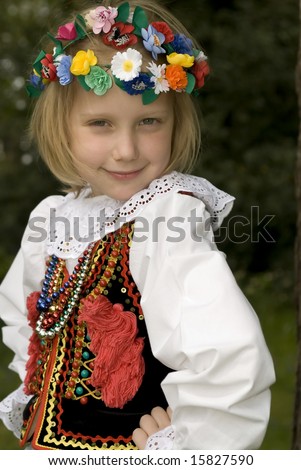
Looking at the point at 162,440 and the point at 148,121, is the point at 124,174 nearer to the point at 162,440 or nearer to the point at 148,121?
the point at 148,121

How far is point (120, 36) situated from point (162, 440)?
1081 mm

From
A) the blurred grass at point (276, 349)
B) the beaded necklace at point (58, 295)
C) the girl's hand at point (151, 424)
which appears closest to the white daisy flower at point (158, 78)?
the beaded necklace at point (58, 295)

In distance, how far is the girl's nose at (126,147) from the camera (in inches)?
83.6

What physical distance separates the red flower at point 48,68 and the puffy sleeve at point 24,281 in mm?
492

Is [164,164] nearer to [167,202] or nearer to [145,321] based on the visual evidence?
[167,202]

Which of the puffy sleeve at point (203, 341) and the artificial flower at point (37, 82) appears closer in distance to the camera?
the puffy sleeve at point (203, 341)

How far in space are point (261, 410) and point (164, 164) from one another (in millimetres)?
760

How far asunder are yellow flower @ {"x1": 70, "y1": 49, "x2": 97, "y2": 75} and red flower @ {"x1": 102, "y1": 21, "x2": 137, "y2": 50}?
58mm

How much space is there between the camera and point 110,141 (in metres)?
2.16

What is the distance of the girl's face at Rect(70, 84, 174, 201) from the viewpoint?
213 centimetres

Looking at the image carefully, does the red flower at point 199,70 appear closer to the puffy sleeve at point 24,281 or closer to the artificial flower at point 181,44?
the artificial flower at point 181,44

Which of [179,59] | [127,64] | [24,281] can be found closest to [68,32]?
[127,64]

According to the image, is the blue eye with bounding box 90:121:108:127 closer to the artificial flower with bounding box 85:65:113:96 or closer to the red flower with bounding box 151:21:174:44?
the artificial flower with bounding box 85:65:113:96

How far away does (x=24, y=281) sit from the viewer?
103 inches
